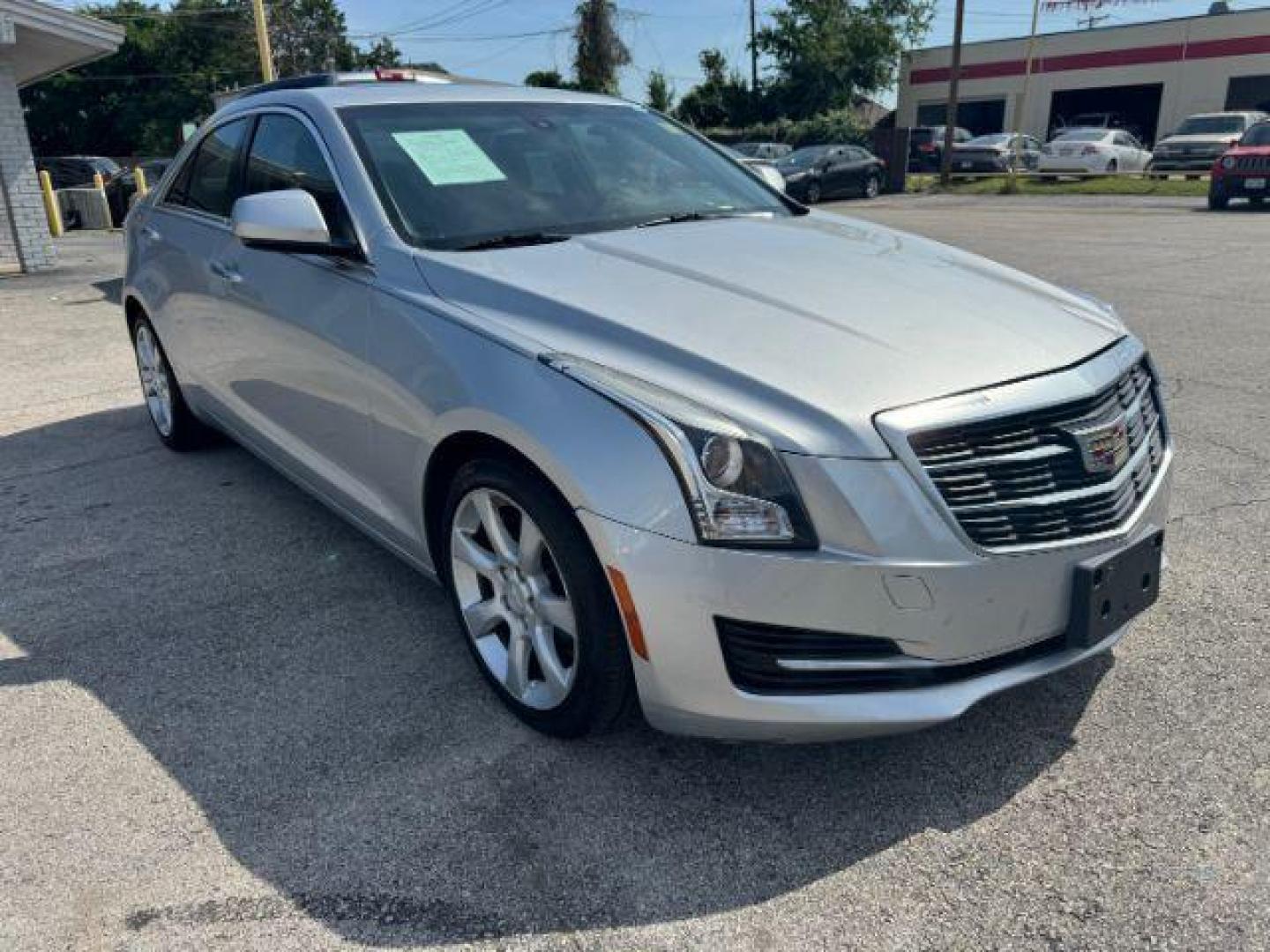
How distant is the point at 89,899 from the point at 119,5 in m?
71.3

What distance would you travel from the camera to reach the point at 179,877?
91.9 inches

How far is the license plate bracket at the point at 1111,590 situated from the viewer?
234 cm

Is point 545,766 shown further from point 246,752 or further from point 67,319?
point 67,319

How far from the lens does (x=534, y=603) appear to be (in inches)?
106

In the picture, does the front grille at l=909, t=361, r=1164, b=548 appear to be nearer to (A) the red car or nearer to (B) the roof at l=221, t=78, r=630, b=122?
(B) the roof at l=221, t=78, r=630, b=122

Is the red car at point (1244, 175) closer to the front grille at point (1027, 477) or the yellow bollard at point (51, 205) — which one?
the front grille at point (1027, 477)

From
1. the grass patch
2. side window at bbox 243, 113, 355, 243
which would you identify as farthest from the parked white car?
side window at bbox 243, 113, 355, 243

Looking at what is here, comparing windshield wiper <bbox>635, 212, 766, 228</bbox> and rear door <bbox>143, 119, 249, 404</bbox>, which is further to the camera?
rear door <bbox>143, 119, 249, 404</bbox>

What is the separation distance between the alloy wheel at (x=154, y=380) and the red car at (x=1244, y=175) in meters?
19.4

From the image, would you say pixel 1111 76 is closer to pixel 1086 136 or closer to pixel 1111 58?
pixel 1111 58

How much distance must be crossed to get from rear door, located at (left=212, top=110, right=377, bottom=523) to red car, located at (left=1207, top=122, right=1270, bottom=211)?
1951cm

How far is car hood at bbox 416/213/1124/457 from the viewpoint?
89.6 inches

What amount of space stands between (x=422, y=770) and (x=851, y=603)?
126 centimetres

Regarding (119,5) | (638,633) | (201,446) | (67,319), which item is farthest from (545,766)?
(119,5)
